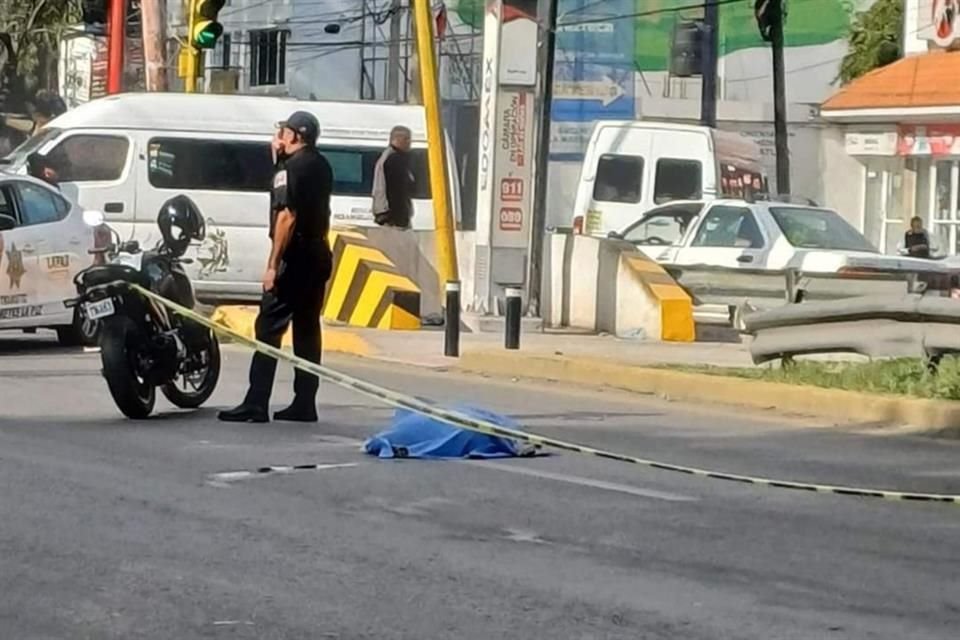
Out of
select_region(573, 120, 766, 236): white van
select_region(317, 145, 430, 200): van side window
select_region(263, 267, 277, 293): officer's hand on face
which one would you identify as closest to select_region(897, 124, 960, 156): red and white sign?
select_region(573, 120, 766, 236): white van

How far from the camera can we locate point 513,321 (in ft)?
58.9

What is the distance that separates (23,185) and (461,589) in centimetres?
1109

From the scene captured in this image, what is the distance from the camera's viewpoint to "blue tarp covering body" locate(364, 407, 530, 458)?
1145 centimetres

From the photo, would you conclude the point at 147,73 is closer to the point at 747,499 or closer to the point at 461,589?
the point at 747,499

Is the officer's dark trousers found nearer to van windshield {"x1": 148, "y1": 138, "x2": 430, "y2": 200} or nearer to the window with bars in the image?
van windshield {"x1": 148, "y1": 138, "x2": 430, "y2": 200}

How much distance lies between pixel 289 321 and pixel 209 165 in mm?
11305

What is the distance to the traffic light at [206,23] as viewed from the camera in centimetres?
2462

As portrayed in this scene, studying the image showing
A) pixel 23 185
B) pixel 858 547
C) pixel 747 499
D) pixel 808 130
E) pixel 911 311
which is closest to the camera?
pixel 858 547

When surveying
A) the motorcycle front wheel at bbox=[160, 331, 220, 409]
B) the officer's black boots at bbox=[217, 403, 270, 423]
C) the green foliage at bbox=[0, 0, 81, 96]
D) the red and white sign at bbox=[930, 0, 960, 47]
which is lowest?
the officer's black boots at bbox=[217, 403, 270, 423]

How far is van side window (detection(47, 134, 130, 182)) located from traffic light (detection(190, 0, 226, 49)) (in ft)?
6.09

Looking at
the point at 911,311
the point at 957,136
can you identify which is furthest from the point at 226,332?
the point at 957,136

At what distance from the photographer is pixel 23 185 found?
59.1 feet

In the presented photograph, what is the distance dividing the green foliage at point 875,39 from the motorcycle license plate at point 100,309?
3956 cm

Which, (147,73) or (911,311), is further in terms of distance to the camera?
(147,73)
